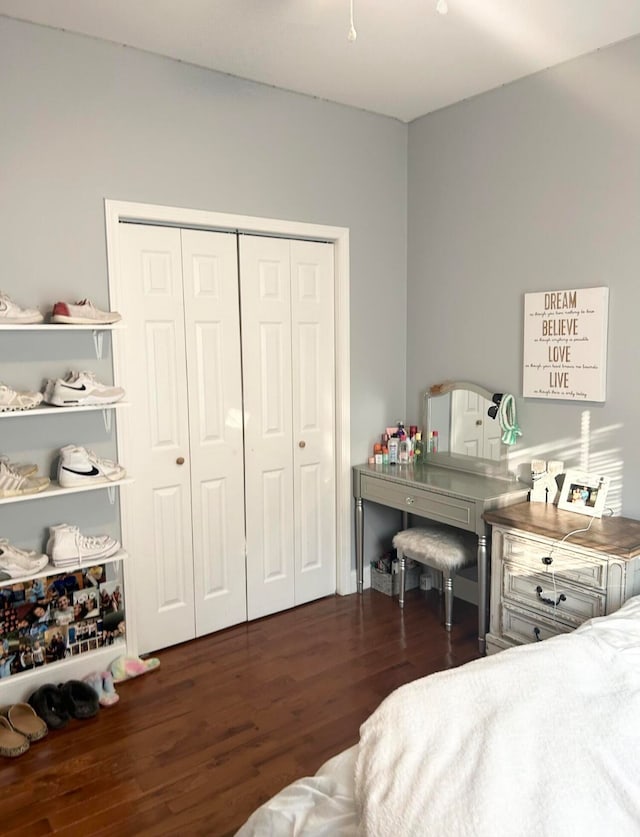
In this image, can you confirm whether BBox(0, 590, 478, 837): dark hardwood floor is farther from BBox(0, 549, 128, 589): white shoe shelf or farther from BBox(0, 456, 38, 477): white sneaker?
BBox(0, 456, 38, 477): white sneaker

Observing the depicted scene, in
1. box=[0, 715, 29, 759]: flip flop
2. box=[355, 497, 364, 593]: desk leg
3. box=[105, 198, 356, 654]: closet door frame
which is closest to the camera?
box=[0, 715, 29, 759]: flip flop

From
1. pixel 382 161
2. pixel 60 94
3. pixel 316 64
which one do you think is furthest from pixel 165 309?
pixel 382 161

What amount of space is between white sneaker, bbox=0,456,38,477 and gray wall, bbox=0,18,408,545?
5 centimetres

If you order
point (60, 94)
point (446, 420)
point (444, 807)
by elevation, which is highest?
point (60, 94)

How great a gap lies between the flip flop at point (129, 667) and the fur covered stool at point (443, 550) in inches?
53.5

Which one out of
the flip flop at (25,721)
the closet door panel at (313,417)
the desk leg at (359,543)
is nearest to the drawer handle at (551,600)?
the desk leg at (359,543)

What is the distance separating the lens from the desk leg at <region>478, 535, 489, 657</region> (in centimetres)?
300

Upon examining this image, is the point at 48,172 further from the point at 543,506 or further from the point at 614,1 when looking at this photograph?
the point at 543,506

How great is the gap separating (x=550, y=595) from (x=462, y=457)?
3.34 ft

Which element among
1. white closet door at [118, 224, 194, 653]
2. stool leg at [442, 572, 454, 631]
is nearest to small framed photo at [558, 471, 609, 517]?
stool leg at [442, 572, 454, 631]

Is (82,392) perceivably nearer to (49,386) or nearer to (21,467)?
(49,386)

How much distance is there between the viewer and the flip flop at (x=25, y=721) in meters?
2.44

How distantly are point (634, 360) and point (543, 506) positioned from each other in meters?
0.77

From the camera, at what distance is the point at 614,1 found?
7.86ft
